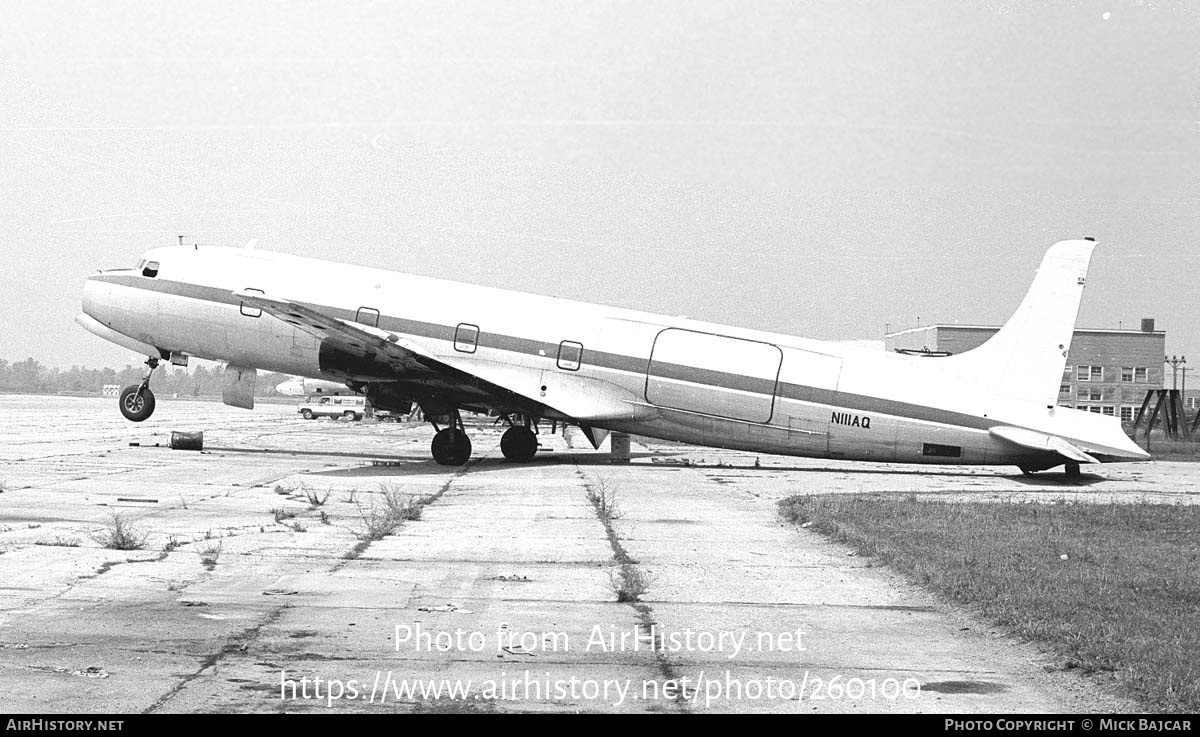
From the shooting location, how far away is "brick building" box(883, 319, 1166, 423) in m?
92.5

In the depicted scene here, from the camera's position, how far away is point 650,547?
1392 cm

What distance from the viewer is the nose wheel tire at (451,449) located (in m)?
26.9

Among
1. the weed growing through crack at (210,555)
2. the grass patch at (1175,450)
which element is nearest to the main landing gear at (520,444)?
the weed growing through crack at (210,555)

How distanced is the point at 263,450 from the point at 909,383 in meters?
16.2

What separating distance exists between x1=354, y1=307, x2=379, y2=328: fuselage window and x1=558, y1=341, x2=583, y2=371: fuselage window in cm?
418

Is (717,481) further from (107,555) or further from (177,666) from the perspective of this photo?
(177,666)

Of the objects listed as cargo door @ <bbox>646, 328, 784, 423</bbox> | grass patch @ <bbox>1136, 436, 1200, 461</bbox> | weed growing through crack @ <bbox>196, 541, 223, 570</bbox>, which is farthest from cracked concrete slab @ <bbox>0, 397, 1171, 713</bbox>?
grass patch @ <bbox>1136, 436, 1200, 461</bbox>

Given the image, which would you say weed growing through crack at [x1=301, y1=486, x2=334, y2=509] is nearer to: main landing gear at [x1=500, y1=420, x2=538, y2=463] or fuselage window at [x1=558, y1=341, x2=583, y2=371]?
fuselage window at [x1=558, y1=341, x2=583, y2=371]

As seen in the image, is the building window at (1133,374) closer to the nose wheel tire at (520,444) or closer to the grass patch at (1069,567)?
the nose wheel tire at (520,444)

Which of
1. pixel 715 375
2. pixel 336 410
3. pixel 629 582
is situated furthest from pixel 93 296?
pixel 336 410

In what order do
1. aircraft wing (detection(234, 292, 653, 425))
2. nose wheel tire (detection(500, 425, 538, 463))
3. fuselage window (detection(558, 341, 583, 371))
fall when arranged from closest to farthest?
aircraft wing (detection(234, 292, 653, 425)) < fuselage window (detection(558, 341, 583, 371)) < nose wheel tire (detection(500, 425, 538, 463))

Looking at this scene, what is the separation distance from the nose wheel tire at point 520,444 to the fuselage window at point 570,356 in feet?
8.24
